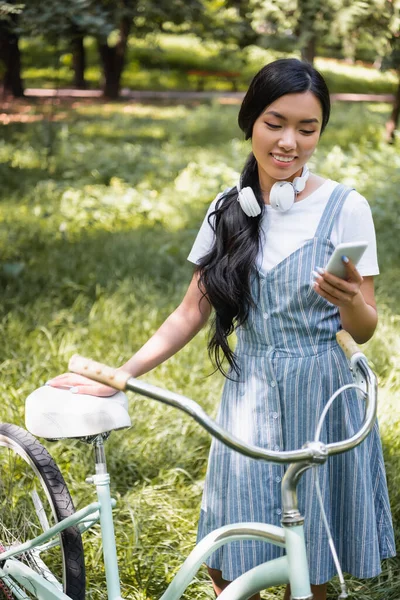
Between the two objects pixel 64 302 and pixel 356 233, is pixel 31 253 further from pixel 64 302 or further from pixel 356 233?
pixel 356 233

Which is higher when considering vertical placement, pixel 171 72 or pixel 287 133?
pixel 287 133

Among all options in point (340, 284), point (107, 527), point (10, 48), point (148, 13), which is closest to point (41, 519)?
point (107, 527)

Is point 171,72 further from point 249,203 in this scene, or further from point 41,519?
point 249,203

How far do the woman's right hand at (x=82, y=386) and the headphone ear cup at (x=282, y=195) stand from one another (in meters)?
0.59

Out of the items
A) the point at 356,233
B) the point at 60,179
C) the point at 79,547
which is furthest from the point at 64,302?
the point at 60,179

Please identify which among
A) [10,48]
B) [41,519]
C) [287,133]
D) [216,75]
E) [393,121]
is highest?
[287,133]

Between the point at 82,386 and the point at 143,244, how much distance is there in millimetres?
4641

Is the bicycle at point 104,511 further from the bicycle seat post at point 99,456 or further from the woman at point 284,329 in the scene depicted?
the woman at point 284,329

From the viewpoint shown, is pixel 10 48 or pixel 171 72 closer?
pixel 10 48

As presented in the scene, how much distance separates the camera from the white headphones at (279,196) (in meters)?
1.97

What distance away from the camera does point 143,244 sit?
21.6 feet

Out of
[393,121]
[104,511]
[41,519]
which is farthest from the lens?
[393,121]

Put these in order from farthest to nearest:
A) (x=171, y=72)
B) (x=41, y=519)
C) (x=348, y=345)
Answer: (x=171, y=72) → (x=41, y=519) → (x=348, y=345)

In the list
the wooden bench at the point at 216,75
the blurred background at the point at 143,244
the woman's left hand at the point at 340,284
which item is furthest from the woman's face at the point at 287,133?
the wooden bench at the point at 216,75
